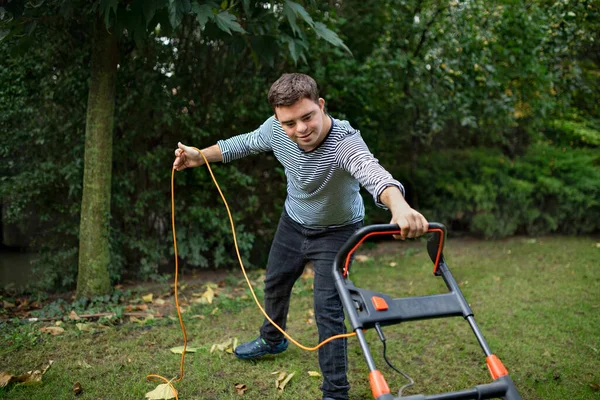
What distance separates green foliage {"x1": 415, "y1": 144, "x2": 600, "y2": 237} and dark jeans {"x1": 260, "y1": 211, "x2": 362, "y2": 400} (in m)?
4.27

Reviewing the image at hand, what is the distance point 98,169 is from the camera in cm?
452

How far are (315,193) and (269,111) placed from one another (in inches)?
116

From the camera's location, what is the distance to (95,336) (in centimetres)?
392

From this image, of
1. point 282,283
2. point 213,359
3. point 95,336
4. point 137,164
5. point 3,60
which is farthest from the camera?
point 137,164

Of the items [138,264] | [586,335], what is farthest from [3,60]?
[586,335]

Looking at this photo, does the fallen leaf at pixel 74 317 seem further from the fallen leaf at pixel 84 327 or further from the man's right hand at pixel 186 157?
the man's right hand at pixel 186 157

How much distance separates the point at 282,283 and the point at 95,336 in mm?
1584

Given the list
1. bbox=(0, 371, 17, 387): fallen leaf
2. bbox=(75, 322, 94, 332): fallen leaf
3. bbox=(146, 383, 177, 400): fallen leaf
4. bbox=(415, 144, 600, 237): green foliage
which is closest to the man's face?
bbox=(146, 383, 177, 400): fallen leaf

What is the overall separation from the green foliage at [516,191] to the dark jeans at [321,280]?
4.27m

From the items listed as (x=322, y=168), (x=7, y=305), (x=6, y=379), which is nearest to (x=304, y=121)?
(x=322, y=168)

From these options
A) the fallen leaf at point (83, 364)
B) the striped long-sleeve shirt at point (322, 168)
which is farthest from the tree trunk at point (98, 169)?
the striped long-sleeve shirt at point (322, 168)

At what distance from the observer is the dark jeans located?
2818 mm

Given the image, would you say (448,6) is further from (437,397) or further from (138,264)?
(437,397)

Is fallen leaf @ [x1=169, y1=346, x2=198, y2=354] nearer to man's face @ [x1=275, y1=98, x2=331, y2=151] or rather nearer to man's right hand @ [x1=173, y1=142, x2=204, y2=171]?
man's right hand @ [x1=173, y1=142, x2=204, y2=171]
